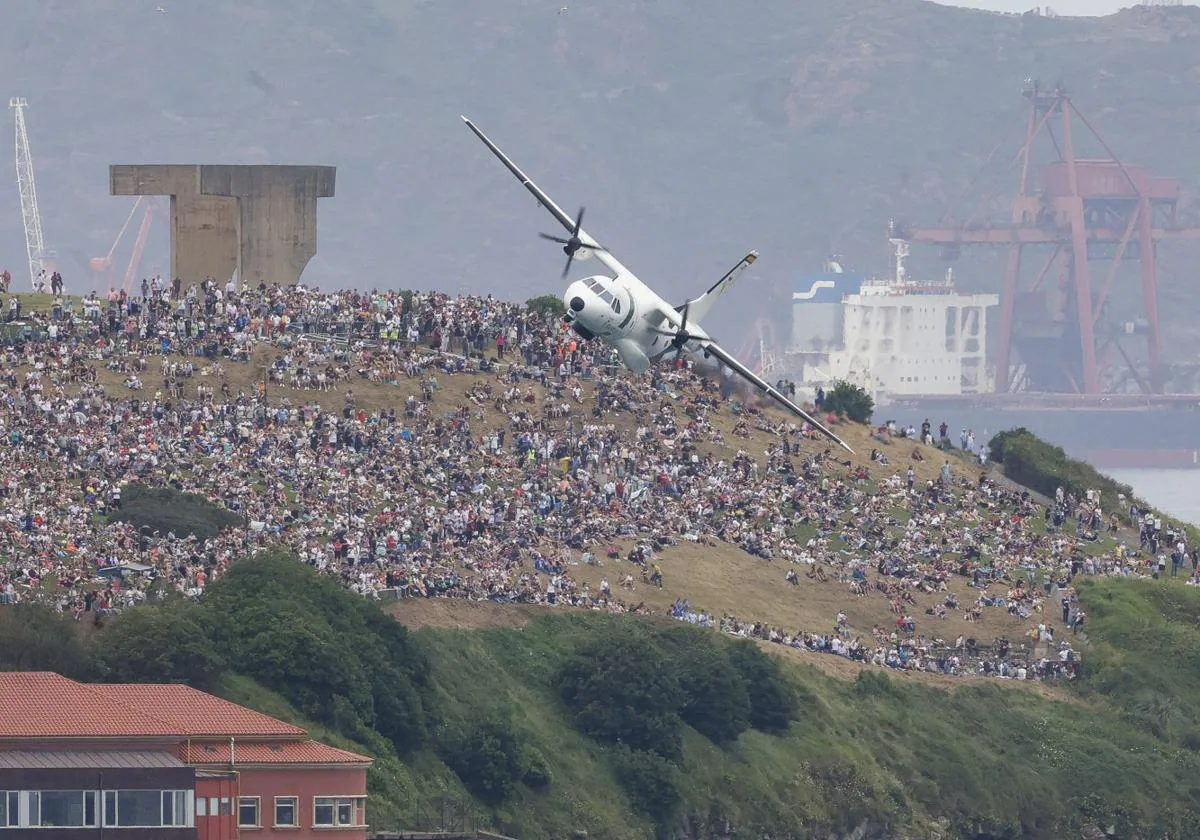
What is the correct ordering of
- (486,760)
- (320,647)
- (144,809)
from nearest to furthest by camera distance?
(144,809) → (320,647) → (486,760)

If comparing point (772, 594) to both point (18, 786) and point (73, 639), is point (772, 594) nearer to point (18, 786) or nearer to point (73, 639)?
point (73, 639)

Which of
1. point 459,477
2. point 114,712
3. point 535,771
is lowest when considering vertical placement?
point 535,771

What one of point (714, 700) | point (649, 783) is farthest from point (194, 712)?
point (714, 700)

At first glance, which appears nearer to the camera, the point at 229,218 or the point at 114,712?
the point at 114,712

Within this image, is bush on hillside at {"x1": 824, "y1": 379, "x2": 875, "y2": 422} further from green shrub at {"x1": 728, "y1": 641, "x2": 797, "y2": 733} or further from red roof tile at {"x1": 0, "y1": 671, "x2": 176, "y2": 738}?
red roof tile at {"x1": 0, "y1": 671, "x2": 176, "y2": 738}

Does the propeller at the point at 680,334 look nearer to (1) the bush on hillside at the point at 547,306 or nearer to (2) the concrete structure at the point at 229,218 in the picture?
(1) the bush on hillside at the point at 547,306

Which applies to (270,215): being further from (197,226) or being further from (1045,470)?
(1045,470)

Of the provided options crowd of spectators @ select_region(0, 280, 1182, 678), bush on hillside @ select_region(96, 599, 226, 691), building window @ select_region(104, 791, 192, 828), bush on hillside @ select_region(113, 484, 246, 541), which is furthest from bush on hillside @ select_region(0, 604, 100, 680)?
bush on hillside @ select_region(113, 484, 246, 541)
